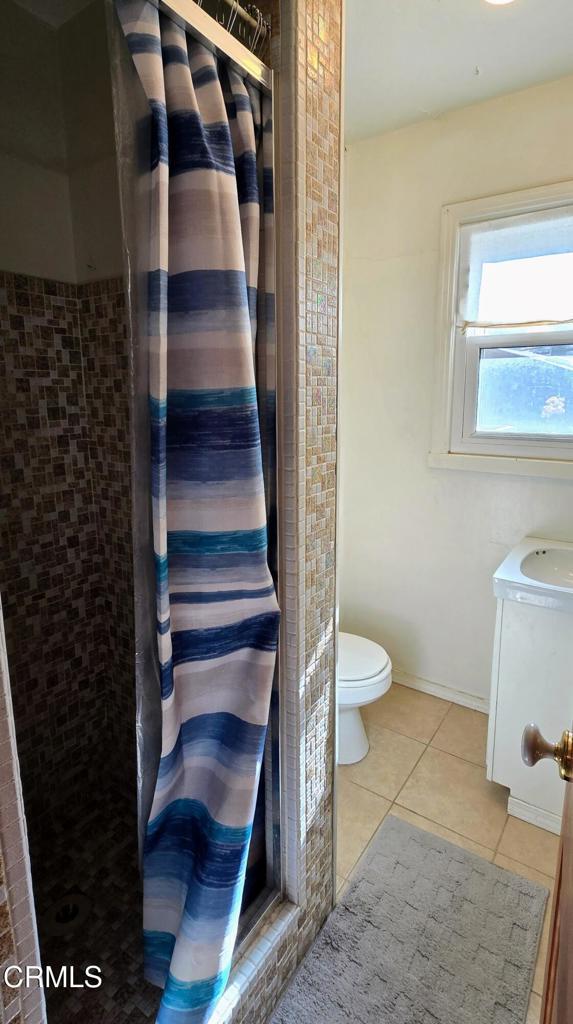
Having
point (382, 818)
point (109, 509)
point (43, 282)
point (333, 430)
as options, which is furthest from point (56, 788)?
point (43, 282)

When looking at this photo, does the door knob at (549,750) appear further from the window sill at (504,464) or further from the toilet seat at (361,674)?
the window sill at (504,464)

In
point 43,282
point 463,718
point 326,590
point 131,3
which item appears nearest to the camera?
point 131,3

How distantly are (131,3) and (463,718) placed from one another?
8.14 feet

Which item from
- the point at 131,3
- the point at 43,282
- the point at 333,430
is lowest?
the point at 333,430

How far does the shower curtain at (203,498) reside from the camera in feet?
2.67

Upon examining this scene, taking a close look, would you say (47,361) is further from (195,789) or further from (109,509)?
(195,789)

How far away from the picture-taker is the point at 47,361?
156 cm

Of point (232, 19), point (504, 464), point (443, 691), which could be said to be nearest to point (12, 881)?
point (232, 19)

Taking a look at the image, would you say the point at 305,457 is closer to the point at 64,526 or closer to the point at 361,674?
the point at 64,526

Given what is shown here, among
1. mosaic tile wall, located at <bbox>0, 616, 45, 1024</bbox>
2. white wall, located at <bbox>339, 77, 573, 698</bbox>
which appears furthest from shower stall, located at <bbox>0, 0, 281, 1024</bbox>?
white wall, located at <bbox>339, 77, 573, 698</bbox>

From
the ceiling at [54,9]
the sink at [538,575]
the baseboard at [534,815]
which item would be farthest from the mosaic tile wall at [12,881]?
the ceiling at [54,9]

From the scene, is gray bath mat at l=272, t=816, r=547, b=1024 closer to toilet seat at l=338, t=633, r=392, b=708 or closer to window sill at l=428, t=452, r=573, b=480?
toilet seat at l=338, t=633, r=392, b=708

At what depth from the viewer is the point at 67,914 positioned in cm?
138

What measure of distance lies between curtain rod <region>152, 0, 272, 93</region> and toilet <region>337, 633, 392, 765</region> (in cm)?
172
